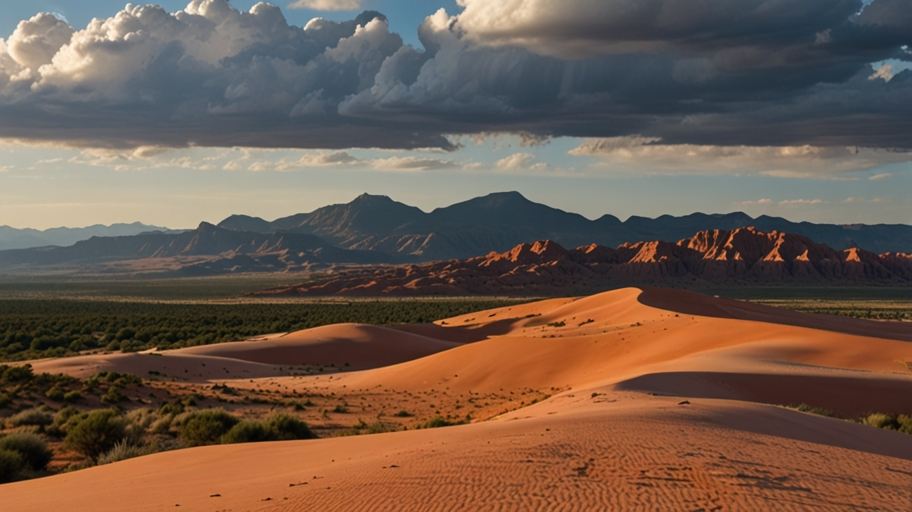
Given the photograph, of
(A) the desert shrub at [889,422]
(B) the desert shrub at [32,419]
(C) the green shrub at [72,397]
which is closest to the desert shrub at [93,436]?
(B) the desert shrub at [32,419]

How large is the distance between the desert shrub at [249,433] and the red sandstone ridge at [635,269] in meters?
108

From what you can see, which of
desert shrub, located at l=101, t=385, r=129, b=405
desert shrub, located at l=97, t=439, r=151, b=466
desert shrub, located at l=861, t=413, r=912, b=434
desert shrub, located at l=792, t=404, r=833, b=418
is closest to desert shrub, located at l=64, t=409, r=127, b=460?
desert shrub, located at l=97, t=439, r=151, b=466

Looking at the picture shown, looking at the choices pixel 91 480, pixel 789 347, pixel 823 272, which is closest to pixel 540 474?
pixel 91 480

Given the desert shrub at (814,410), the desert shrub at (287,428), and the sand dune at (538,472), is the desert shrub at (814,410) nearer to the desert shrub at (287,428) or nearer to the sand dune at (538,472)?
the sand dune at (538,472)

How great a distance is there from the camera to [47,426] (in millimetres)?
18891

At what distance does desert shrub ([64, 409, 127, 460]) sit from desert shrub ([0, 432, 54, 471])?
1103mm

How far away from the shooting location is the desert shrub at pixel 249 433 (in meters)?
16.8

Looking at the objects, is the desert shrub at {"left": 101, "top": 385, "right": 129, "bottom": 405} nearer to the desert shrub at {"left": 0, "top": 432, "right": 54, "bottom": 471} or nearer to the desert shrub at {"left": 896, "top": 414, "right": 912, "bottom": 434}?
the desert shrub at {"left": 0, "top": 432, "right": 54, "bottom": 471}

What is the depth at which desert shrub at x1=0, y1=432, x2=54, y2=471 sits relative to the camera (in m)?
14.5

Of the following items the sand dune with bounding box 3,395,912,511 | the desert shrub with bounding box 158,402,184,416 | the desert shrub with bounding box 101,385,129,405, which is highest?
the sand dune with bounding box 3,395,912,511

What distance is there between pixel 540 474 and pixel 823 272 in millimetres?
161279

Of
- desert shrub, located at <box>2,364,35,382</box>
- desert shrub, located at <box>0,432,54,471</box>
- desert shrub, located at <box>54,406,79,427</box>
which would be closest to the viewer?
desert shrub, located at <box>0,432,54,471</box>

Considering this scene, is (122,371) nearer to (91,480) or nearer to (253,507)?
(91,480)

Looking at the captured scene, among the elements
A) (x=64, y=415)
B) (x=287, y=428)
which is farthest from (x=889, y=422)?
(x=64, y=415)
